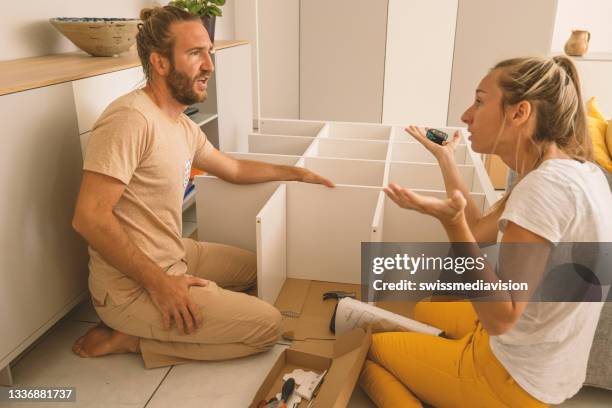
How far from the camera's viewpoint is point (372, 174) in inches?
91.2

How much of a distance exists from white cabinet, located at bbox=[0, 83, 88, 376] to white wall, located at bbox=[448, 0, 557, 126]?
3.31 meters

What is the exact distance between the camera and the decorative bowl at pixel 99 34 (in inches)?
81.1

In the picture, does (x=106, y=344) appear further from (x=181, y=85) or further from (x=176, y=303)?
(x=181, y=85)

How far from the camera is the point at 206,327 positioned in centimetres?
167

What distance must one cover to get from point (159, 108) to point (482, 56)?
321 cm

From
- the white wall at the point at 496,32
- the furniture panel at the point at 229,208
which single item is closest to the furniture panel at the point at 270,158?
the furniture panel at the point at 229,208

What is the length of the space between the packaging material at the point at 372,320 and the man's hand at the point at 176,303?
1.53 ft

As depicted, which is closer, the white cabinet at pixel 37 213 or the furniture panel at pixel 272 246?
the white cabinet at pixel 37 213

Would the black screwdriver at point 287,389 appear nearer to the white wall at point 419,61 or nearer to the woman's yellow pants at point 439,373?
the woman's yellow pants at point 439,373

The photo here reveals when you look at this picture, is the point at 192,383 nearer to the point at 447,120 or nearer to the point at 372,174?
the point at 372,174

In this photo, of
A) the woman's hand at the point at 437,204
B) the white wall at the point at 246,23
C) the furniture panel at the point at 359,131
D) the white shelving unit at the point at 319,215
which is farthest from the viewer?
the white wall at the point at 246,23

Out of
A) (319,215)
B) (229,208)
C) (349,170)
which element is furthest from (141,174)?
(349,170)

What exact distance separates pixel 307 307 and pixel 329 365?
0.41 metres

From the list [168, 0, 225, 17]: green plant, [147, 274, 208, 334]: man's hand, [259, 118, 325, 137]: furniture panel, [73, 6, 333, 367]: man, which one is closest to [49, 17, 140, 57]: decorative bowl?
[73, 6, 333, 367]: man
